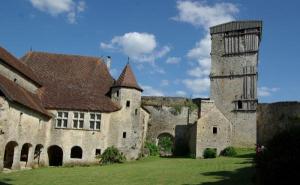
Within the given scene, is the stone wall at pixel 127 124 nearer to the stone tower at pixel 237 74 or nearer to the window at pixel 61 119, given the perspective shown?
the window at pixel 61 119

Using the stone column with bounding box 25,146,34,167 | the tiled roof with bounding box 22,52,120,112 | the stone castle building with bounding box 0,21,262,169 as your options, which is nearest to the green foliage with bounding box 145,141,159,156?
the stone castle building with bounding box 0,21,262,169

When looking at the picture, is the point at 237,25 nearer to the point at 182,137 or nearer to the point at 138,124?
the point at 182,137

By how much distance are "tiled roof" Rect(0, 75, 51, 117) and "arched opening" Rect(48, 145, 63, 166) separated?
12.7 feet

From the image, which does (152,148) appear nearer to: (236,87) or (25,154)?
(236,87)

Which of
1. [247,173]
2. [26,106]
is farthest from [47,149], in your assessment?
[247,173]

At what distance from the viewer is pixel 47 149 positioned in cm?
3181

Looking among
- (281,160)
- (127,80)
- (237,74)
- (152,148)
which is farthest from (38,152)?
(281,160)

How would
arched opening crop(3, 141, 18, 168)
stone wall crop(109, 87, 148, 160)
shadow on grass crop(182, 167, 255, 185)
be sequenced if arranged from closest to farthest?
shadow on grass crop(182, 167, 255, 185) → arched opening crop(3, 141, 18, 168) → stone wall crop(109, 87, 148, 160)

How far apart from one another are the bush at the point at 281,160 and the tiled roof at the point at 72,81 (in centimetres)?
2226

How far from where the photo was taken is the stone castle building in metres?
28.4

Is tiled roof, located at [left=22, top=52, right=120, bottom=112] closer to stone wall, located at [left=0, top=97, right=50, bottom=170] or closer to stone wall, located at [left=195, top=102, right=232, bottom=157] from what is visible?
stone wall, located at [left=0, top=97, right=50, bottom=170]

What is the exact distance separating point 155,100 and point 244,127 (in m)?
9.16

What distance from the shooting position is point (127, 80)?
3419 cm

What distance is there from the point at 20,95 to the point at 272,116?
24.0m
